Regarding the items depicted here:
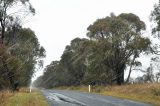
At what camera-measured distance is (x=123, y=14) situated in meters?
62.3

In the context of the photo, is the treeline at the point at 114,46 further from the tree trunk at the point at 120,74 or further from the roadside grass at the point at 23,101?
the roadside grass at the point at 23,101

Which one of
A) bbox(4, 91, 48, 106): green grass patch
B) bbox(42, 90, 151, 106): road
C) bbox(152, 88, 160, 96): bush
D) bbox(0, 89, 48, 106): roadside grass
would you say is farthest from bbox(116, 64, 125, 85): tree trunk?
bbox(4, 91, 48, 106): green grass patch

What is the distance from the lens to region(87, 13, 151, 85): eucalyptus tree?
54.5 metres

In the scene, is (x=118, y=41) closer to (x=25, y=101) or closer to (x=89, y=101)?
(x=89, y=101)

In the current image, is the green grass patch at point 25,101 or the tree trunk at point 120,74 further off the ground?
the tree trunk at point 120,74

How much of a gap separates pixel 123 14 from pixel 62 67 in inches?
1803

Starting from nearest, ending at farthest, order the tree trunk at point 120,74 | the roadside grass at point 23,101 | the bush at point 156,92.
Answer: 1. the roadside grass at point 23,101
2. the bush at point 156,92
3. the tree trunk at point 120,74

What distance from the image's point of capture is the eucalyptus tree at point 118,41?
54.5 m

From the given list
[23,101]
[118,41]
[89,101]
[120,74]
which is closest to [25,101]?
[23,101]

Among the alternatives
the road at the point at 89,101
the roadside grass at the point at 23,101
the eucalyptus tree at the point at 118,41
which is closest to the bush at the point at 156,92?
the road at the point at 89,101

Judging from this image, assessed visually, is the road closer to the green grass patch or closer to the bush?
the green grass patch

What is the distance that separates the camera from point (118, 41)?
55.0 meters

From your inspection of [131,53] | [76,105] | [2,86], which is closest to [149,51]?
[131,53]

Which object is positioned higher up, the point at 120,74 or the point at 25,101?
the point at 120,74
